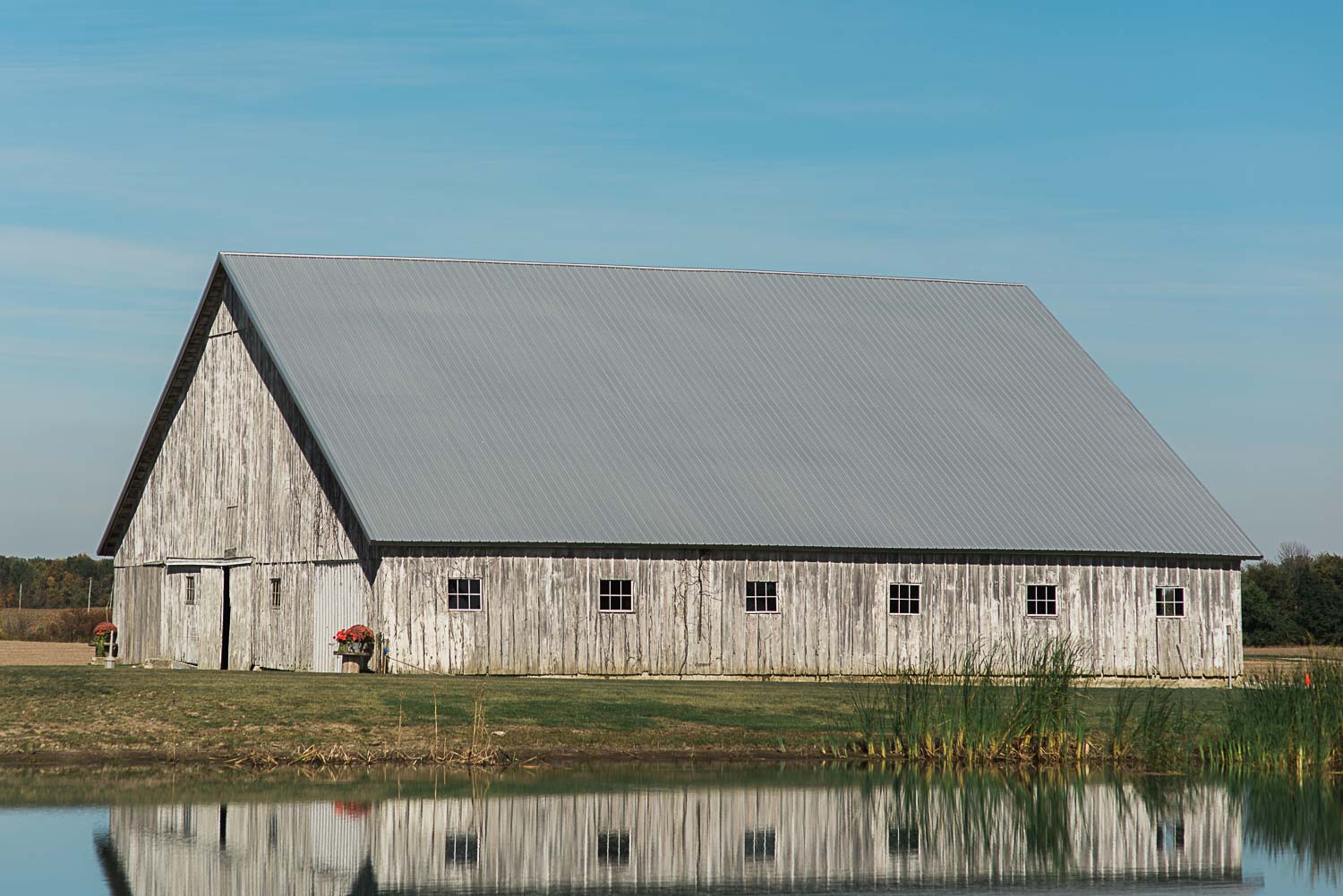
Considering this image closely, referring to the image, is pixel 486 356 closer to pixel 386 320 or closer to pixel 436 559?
pixel 386 320

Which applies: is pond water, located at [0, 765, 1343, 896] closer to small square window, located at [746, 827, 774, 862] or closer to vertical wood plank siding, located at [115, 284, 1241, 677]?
small square window, located at [746, 827, 774, 862]

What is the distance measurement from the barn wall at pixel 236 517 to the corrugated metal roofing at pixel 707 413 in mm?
1332

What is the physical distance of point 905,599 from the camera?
1567 inches

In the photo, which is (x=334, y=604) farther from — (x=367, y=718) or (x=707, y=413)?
(x=367, y=718)

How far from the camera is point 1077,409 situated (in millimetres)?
45625

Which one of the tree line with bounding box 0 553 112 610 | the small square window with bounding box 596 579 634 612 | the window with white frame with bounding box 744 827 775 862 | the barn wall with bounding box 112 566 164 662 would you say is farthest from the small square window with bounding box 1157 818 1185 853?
the tree line with bounding box 0 553 112 610

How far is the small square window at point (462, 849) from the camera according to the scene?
17.1 metres

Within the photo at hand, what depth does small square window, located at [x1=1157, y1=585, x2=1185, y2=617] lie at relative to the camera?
4131 centimetres

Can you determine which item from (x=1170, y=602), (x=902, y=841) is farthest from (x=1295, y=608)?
(x=902, y=841)

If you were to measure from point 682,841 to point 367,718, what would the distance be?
951 cm

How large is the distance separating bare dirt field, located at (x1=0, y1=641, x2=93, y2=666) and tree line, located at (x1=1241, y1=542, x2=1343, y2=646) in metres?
42.2

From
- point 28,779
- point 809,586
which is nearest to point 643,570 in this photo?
point 809,586

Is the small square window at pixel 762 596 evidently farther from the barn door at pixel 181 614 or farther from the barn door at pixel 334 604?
the barn door at pixel 181 614

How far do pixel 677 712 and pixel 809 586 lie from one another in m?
10.6
